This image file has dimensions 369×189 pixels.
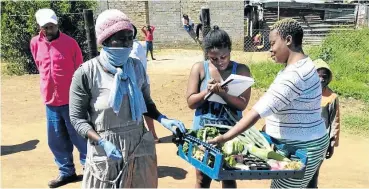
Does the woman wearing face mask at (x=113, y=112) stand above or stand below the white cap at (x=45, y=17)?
below

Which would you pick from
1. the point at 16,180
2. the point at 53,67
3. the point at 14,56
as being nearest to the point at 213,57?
the point at 53,67

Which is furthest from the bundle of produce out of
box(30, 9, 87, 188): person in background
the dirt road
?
box(30, 9, 87, 188): person in background

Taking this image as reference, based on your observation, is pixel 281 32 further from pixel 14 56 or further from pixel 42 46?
pixel 14 56

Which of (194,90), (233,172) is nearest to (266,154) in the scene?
(233,172)

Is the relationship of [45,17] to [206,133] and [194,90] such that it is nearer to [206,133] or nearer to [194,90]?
[194,90]

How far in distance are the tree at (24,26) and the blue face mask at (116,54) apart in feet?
29.9

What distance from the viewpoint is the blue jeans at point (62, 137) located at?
14.9ft

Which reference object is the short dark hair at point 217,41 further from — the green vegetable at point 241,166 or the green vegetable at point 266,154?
the green vegetable at point 241,166

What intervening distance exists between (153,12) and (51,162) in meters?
13.3

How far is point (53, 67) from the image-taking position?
449 cm

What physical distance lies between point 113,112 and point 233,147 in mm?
776

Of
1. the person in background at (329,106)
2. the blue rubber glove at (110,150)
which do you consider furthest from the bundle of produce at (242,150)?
the person in background at (329,106)

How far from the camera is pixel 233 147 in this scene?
8.71 ft

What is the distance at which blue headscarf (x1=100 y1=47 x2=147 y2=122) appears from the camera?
268 cm
